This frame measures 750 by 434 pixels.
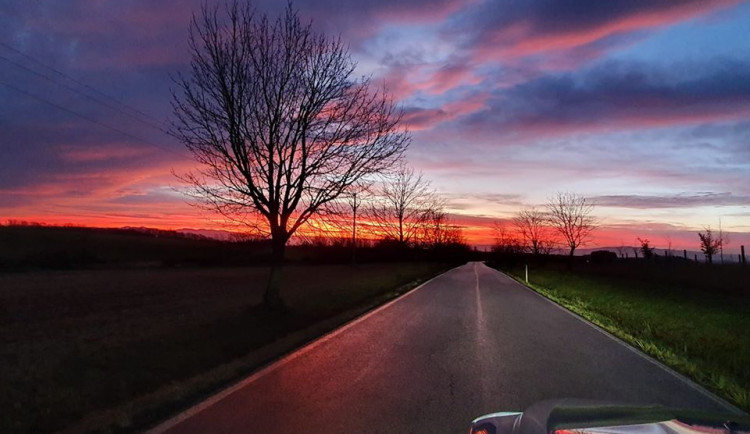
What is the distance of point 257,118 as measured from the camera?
16.5m

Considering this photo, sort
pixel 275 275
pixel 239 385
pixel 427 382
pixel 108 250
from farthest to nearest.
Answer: pixel 108 250 < pixel 275 275 < pixel 427 382 < pixel 239 385

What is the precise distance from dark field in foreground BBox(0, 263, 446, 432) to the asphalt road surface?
102 centimetres

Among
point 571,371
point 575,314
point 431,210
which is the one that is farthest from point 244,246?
point 571,371

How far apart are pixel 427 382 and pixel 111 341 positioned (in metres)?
6.56

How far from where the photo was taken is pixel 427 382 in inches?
337

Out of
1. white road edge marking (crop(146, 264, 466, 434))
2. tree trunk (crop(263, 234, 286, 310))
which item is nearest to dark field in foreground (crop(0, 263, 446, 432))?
white road edge marking (crop(146, 264, 466, 434))

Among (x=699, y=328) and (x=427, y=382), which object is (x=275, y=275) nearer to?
(x=427, y=382)

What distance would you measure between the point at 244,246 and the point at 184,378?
58.2 m

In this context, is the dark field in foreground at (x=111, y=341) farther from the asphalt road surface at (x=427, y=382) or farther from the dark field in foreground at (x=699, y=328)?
the dark field in foreground at (x=699, y=328)

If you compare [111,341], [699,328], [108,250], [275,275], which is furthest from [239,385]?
[108,250]

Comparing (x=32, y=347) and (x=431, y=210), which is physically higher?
(x=431, y=210)

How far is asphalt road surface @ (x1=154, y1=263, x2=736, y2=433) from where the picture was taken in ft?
21.4

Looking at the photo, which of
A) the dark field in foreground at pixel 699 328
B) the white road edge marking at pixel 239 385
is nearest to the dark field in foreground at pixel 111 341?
the white road edge marking at pixel 239 385

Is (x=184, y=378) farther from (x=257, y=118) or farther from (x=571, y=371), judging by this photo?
(x=257, y=118)
